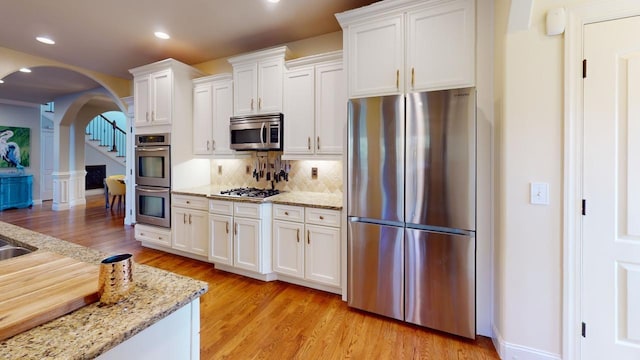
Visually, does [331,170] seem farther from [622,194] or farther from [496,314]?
[622,194]

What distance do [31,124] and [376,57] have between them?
9.71 meters

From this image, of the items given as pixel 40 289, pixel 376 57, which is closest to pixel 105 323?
pixel 40 289

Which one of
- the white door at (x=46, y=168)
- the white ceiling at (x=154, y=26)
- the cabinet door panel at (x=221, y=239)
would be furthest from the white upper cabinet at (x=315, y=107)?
the white door at (x=46, y=168)

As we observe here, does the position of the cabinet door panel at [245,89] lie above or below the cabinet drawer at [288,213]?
above

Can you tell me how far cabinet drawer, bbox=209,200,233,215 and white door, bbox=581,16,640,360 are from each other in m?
2.98

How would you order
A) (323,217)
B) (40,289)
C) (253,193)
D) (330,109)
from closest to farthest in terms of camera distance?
1. (40,289)
2. (323,217)
3. (330,109)
4. (253,193)

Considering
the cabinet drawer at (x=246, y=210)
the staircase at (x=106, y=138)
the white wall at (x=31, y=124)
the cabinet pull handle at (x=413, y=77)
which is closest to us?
the cabinet pull handle at (x=413, y=77)

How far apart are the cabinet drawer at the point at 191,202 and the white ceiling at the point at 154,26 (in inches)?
77.3

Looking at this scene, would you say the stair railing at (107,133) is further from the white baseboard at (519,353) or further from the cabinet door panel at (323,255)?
the white baseboard at (519,353)

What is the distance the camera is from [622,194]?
1623mm

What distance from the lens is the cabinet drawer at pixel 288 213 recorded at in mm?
2803

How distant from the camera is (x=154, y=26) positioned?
123 inches

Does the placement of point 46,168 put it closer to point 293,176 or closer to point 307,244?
point 293,176

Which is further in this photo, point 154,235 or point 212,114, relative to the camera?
point 154,235
